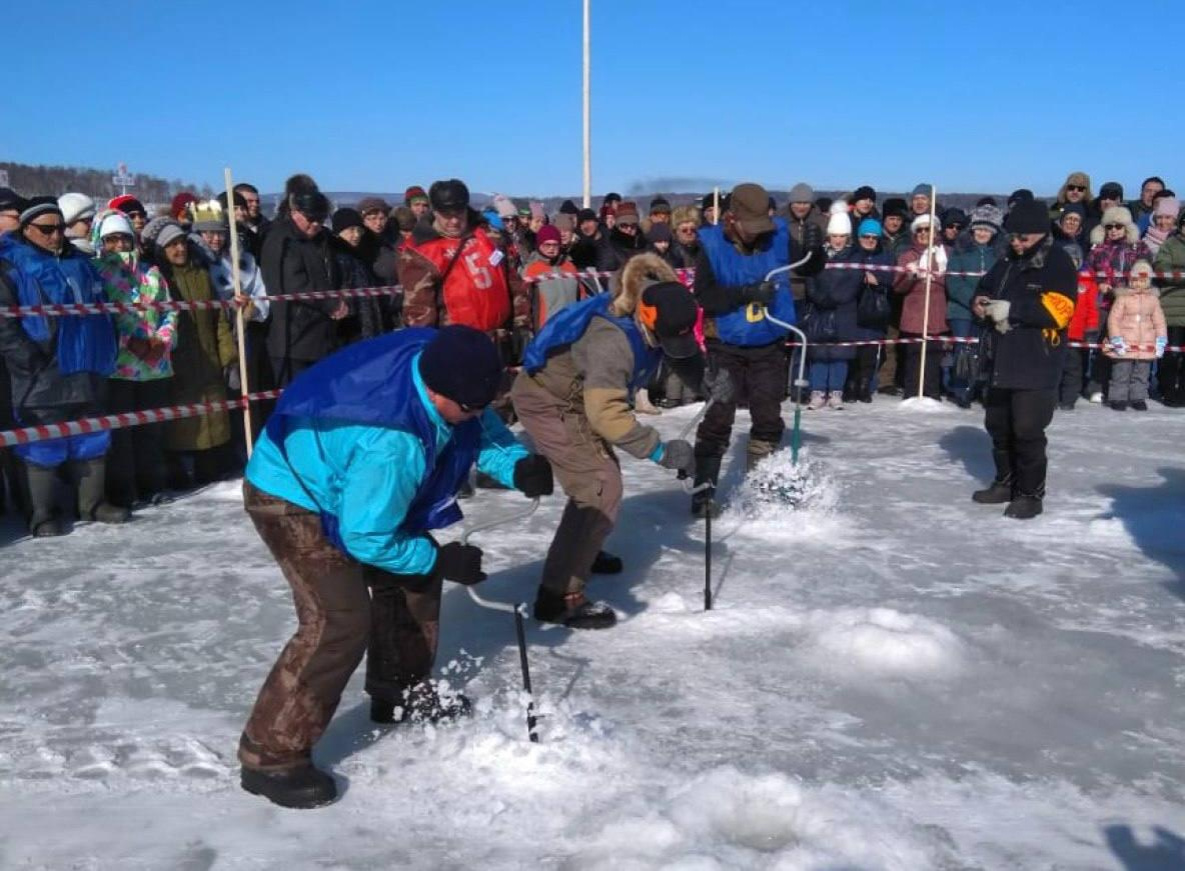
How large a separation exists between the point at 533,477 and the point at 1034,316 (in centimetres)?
383

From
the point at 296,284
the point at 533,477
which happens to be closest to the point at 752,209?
the point at 533,477

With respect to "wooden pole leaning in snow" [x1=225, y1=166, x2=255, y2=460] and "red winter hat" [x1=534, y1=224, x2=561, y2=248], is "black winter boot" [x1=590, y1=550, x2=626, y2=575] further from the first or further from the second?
"red winter hat" [x1=534, y1=224, x2=561, y2=248]

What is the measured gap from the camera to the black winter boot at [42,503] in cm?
597

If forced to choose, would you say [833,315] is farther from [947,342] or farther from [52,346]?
[52,346]

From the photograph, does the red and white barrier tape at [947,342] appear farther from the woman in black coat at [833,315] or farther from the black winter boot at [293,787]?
the black winter boot at [293,787]

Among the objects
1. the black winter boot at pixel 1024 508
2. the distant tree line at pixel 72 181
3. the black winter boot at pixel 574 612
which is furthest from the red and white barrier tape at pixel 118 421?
the distant tree line at pixel 72 181

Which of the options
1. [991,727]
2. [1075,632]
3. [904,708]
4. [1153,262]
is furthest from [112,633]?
[1153,262]

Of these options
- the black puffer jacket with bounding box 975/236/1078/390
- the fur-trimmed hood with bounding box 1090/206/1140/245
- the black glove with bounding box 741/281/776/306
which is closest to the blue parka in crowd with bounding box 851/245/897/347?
the fur-trimmed hood with bounding box 1090/206/1140/245

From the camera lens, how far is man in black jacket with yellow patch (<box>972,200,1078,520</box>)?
19.6 feet

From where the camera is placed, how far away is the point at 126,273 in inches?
255

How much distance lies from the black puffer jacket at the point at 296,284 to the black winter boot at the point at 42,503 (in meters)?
1.89

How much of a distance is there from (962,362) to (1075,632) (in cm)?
488

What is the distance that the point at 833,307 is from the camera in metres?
10.0

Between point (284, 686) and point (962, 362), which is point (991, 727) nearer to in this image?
point (284, 686)
